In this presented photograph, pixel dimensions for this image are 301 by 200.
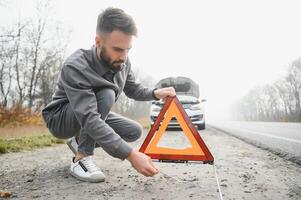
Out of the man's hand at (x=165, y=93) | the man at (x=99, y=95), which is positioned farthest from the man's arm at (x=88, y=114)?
the man's hand at (x=165, y=93)

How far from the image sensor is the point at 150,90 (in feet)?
9.86

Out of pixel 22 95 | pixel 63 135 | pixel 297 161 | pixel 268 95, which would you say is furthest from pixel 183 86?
pixel 268 95

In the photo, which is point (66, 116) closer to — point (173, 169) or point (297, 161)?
point (173, 169)

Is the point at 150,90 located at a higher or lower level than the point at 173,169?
higher

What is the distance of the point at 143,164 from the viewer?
169 centimetres

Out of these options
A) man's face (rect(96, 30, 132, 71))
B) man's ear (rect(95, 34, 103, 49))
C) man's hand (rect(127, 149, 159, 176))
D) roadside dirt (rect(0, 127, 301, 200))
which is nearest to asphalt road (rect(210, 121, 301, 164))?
roadside dirt (rect(0, 127, 301, 200))

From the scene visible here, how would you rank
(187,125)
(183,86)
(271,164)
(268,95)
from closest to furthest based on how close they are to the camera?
(187,125) → (271,164) → (183,86) → (268,95)

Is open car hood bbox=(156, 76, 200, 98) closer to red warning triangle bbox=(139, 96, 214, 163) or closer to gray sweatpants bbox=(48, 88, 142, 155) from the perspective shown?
→ gray sweatpants bbox=(48, 88, 142, 155)

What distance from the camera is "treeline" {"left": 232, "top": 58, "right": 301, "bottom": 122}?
59.8 meters

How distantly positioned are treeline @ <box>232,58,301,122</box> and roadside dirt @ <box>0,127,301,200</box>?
54.8 metres

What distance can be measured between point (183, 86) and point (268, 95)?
251ft

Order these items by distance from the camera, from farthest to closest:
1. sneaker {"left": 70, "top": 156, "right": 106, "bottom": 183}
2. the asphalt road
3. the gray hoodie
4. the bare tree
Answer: the bare tree → the asphalt road → sneaker {"left": 70, "top": 156, "right": 106, "bottom": 183} → the gray hoodie

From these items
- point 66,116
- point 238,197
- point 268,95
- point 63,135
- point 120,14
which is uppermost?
point 120,14

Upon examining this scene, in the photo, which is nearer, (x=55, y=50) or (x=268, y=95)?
(x=55, y=50)
